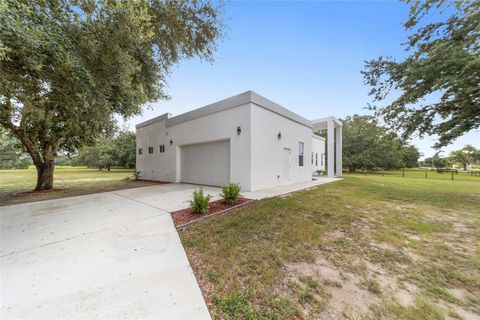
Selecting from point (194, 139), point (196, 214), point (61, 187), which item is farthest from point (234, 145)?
point (61, 187)

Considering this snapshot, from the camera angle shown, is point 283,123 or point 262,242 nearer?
point 262,242

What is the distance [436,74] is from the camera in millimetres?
6215

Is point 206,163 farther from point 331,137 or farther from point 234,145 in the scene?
point 331,137

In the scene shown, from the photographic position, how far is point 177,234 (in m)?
3.59

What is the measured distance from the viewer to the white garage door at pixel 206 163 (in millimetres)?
9148

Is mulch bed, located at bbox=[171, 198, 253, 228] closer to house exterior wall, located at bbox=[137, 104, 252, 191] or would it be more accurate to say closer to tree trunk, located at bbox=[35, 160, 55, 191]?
house exterior wall, located at bbox=[137, 104, 252, 191]

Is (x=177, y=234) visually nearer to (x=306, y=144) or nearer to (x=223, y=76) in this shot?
(x=223, y=76)

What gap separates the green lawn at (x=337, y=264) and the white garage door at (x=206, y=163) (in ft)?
15.1

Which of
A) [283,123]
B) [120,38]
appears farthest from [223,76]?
[120,38]

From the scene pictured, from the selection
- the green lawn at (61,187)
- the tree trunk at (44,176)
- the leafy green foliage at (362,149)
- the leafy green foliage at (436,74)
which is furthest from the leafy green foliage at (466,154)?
the tree trunk at (44,176)

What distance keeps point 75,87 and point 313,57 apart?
10.2 meters

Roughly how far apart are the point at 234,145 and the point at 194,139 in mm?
3063

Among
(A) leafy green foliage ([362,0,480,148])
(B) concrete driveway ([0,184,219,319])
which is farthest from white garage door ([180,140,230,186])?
(A) leafy green foliage ([362,0,480,148])

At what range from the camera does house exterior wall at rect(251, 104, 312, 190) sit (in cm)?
805
